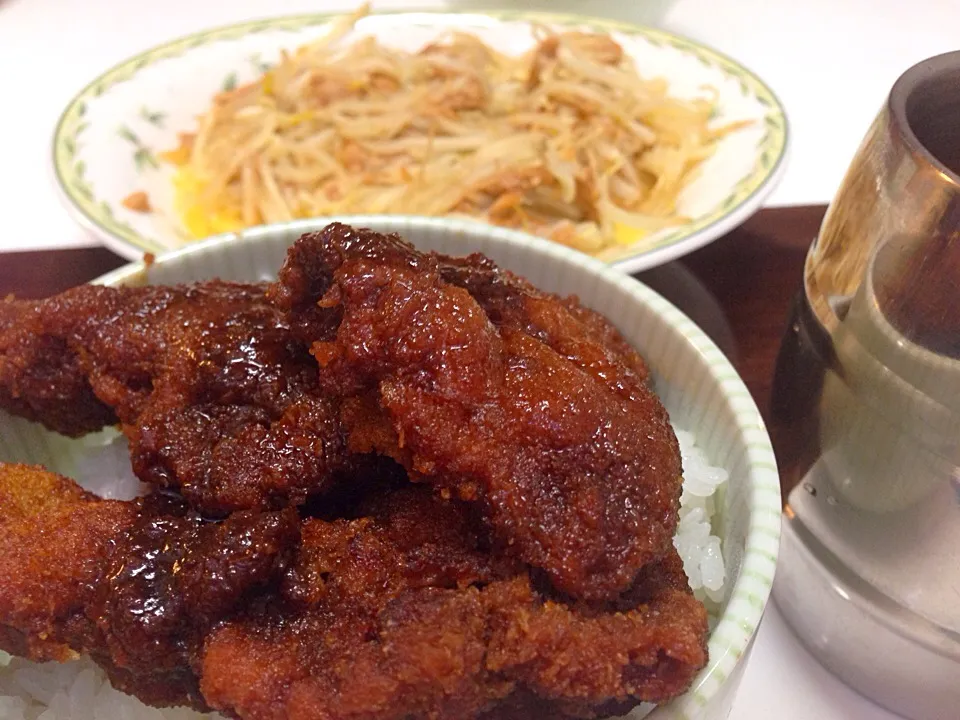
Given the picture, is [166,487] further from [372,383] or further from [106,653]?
[372,383]

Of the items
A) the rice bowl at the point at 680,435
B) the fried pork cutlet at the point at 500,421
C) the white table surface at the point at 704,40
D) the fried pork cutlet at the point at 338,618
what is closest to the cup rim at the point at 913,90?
the rice bowl at the point at 680,435

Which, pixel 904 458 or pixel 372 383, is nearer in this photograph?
pixel 372 383

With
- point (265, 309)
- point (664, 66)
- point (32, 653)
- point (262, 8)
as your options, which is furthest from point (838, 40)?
point (32, 653)

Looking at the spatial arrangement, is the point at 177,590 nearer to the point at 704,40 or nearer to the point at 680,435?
the point at 680,435

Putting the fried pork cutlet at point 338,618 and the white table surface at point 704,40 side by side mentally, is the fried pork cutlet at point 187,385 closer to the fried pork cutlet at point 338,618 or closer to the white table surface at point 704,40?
the fried pork cutlet at point 338,618

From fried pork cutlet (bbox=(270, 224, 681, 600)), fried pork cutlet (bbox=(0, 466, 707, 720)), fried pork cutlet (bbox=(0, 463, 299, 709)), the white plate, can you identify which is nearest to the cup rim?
fried pork cutlet (bbox=(270, 224, 681, 600))

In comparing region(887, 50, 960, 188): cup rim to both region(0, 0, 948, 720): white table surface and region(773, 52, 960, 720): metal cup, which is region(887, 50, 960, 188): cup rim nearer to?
region(773, 52, 960, 720): metal cup
